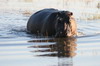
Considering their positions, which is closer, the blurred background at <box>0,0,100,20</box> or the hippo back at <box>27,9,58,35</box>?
the hippo back at <box>27,9,58,35</box>

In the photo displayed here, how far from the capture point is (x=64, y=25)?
9.25 meters

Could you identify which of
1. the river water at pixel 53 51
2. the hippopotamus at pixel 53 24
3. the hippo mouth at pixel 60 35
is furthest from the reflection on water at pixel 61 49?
the hippopotamus at pixel 53 24

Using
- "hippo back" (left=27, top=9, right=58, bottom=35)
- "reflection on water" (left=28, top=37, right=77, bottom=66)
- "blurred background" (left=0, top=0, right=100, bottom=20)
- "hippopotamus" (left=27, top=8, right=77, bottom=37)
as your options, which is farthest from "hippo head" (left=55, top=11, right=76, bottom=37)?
"blurred background" (left=0, top=0, right=100, bottom=20)

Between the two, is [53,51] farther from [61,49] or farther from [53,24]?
[53,24]

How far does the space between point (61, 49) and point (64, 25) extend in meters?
1.76

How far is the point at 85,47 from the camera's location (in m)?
7.87

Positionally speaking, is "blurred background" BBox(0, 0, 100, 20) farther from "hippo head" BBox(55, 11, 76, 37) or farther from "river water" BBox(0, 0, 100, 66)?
"hippo head" BBox(55, 11, 76, 37)

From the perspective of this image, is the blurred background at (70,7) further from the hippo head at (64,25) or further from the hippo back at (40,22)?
the hippo head at (64,25)

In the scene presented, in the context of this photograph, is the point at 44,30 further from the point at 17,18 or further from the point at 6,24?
the point at 17,18

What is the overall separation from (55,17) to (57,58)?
3626 mm

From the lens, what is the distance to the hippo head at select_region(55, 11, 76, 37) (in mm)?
9250

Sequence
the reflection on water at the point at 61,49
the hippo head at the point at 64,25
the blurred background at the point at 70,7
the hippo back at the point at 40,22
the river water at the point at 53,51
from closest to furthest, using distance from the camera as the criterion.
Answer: the river water at the point at 53,51, the reflection on water at the point at 61,49, the hippo head at the point at 64,25, the hippo back at the point at 40,22, the blurred background at the point at 70,7

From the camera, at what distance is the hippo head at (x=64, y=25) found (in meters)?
9.25

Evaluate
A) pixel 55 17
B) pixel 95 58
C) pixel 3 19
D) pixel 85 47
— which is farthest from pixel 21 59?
pixel 3 19
